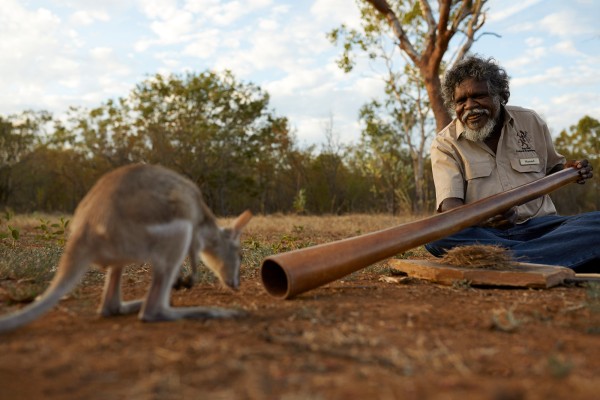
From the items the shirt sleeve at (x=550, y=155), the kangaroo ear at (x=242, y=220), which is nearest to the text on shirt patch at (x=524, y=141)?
the shirt sleeve at (x=550, y=155)

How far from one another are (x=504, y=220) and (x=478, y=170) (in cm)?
60

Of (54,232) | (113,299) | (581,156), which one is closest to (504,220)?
(113,299)

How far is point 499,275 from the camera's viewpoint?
4.06 meters

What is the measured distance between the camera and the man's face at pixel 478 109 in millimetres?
5289

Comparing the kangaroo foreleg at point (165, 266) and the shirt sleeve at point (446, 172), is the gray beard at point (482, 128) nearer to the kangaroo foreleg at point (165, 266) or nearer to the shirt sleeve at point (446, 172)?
the shirt sleeve at point (446, 172)

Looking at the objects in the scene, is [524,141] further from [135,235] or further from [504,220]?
[135,235]

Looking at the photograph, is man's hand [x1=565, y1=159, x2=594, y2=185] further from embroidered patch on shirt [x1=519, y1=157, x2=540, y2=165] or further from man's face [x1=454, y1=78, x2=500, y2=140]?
man's face [x1=454, y1=78, x2=500, y2=140]

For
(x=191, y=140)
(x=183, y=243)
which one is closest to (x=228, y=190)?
(x=191, y=140)

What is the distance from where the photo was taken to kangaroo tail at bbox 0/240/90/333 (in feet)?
7.56

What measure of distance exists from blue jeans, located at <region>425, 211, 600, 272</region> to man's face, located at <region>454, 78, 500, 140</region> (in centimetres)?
100

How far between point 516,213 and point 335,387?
3.87 m

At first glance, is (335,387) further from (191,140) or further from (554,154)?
(191,140)

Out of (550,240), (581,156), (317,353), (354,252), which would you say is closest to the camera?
(317,353)

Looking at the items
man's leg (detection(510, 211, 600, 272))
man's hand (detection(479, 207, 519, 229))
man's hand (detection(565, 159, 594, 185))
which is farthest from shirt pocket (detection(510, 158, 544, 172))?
man's leg (detection(510, 211, 600, 272))
